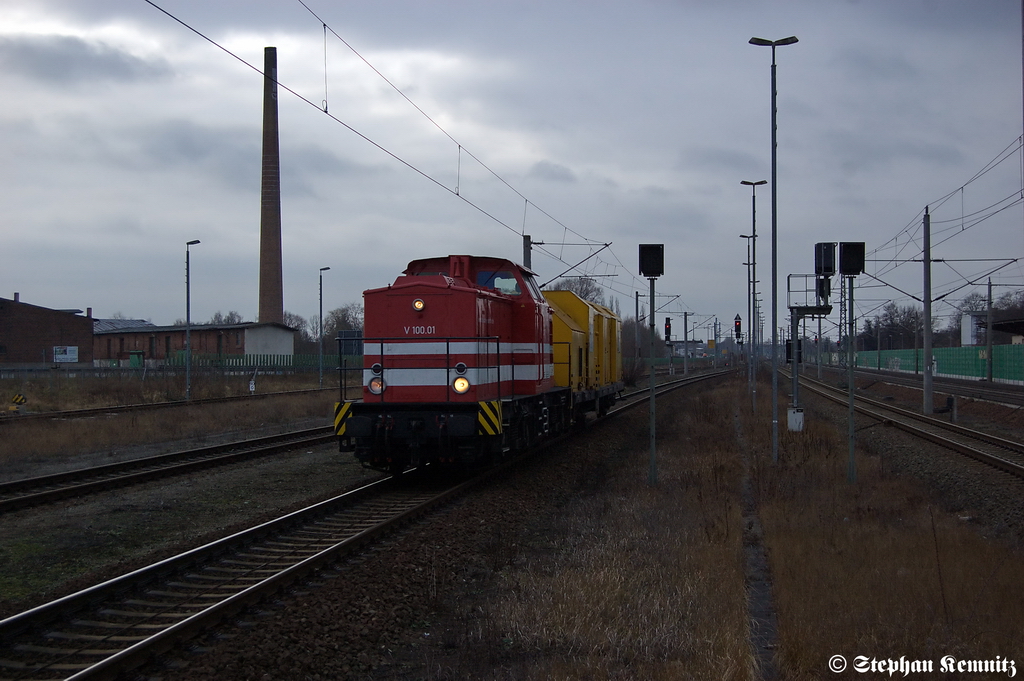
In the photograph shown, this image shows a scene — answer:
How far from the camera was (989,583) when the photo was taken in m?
7.26

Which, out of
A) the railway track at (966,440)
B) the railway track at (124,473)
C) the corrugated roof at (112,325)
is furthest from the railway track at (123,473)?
the corrugated roof at (112,325)

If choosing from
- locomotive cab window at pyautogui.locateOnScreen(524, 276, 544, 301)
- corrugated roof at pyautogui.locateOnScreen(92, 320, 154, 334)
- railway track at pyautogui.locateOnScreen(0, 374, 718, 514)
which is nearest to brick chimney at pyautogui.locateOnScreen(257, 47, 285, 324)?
corrugated roof at pyautogui.locateOnScreen(92, 320, 154, 334)

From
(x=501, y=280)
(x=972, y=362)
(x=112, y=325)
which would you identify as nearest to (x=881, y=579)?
(x=501, y=280)

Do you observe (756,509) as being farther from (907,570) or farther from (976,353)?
(976,353)

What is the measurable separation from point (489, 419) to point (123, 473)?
7346 millimetres

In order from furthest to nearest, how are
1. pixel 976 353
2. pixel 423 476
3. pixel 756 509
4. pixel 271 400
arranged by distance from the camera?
pixel 976 353, pixel 271 400, pixel 423 476, pixel 756 509

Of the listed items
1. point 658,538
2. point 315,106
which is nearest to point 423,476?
point 658,538

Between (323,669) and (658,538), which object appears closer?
(323,669)

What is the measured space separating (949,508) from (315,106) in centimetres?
1245

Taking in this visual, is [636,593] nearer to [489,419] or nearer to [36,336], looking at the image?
[489,419]

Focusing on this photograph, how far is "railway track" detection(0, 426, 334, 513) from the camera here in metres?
11.9

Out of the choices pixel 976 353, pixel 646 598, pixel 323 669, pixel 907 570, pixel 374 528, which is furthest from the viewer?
Answer: pixel 976 353

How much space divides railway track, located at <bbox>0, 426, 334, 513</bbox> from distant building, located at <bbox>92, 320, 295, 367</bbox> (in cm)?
4537

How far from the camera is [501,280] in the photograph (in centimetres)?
1451
